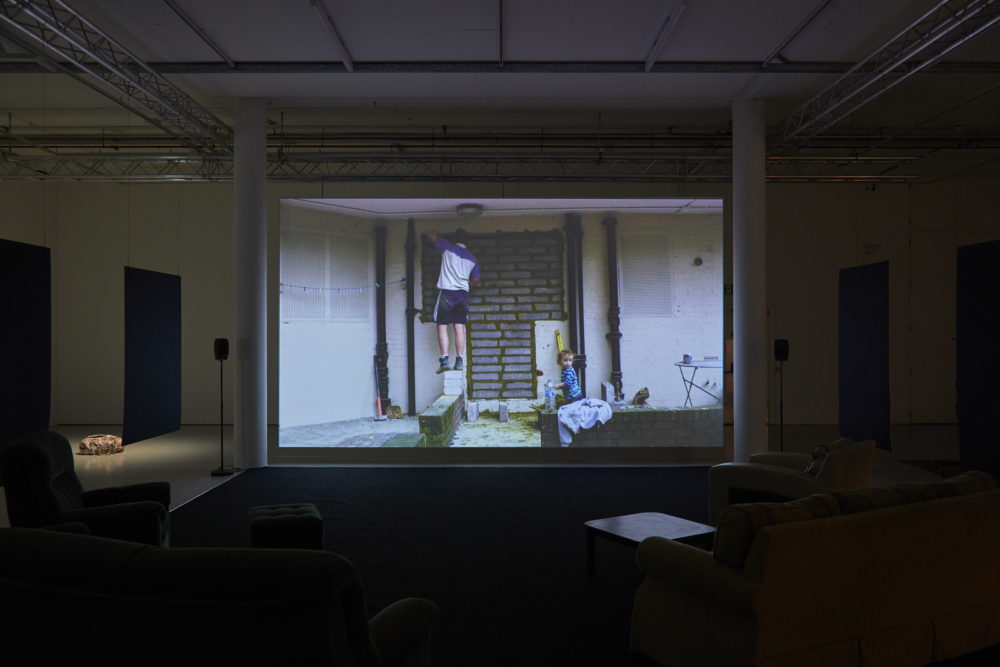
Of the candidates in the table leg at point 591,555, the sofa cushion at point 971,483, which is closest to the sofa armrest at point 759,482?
the table leg at point 591,555

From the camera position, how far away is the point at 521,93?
8086 millimetres

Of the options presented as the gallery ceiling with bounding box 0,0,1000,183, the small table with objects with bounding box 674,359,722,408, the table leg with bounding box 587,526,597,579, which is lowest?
the table leg with bounding box 587,526,597,579

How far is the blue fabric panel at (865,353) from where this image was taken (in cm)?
698

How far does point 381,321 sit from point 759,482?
4.89 metres

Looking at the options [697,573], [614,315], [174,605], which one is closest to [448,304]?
[614,315]

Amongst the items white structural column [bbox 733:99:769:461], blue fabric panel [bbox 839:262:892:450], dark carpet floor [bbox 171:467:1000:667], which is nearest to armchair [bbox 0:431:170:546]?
dark carpet floor [bbox 171:467:1000:667]

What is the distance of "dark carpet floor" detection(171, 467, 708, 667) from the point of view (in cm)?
344

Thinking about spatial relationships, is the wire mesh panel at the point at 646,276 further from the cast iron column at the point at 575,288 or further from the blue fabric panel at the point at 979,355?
the blue fabric panel at the point at 979,355

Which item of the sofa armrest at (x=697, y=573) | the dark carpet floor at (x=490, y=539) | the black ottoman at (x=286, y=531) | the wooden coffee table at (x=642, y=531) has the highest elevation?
the sofa armrest at (x=697, y=573)

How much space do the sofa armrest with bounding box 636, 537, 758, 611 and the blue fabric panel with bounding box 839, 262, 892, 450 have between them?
4.86 meters

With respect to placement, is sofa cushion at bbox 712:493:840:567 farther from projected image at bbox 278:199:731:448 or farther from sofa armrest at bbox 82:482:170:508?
projected image at bbox 278:199:731:448

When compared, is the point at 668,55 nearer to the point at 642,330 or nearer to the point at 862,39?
the point at 862,39

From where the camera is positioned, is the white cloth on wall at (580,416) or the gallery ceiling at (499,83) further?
the white cloth on wall at (580,416)

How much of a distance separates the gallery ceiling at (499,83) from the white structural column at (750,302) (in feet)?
2.53
